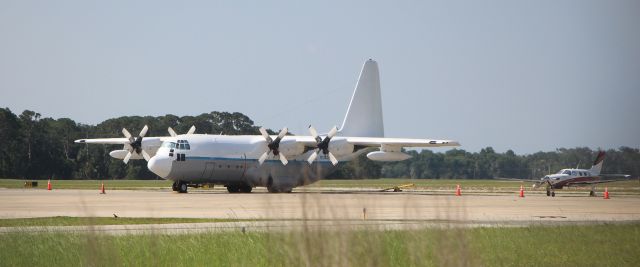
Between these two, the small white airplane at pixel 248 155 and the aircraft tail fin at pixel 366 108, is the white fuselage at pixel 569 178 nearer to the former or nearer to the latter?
the small white airplane at pixel 248 155

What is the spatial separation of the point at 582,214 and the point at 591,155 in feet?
144

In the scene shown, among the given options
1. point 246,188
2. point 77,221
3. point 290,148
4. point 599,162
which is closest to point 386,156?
point 290,148

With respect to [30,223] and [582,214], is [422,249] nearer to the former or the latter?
[30,223]

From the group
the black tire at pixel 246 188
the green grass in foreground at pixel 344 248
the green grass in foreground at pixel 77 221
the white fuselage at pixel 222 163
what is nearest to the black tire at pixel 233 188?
the black tire at pixel 246 188

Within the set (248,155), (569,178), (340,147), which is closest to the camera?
(340,147)

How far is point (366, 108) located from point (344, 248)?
55901 mm

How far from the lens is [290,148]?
187 ft

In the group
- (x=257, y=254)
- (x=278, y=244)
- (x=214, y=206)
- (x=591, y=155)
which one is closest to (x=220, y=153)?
(x=214, y=206)

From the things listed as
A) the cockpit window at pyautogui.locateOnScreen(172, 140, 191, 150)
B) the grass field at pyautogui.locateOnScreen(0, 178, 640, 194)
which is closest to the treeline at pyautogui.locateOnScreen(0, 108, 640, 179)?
the grass field at pyautogui.locateOnScreen(0, 178, 640, 194)

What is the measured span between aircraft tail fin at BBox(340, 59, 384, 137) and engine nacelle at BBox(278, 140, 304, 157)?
681 cm

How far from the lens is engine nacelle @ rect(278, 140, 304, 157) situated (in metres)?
56.9

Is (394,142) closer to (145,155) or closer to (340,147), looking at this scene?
(340,147)

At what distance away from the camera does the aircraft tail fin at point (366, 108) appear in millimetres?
63812

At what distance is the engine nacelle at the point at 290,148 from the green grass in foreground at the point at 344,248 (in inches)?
1354
